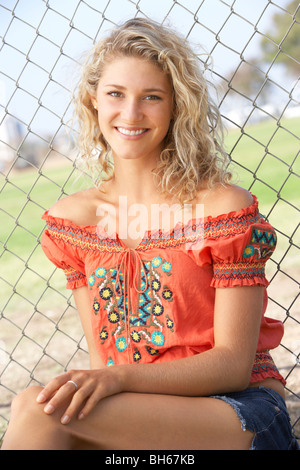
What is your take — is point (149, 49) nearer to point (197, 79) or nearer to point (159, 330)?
point (197, 79)

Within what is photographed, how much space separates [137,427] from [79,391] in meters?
0.19

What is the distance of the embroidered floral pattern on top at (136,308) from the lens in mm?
2029

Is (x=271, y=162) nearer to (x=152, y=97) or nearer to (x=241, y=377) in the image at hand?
(x=152, y=97)

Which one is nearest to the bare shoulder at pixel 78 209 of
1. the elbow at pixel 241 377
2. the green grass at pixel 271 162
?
the elbow at pixel 241 377

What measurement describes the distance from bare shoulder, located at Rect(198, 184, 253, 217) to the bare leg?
593 mm

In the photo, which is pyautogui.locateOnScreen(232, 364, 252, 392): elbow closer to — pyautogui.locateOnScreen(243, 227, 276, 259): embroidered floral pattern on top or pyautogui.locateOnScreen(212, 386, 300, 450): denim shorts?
pyautogui.locateOnScreen(212, 386, 300, 450): denim shorts

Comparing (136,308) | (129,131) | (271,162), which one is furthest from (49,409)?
(271,162)

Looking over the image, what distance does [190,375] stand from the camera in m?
1.85

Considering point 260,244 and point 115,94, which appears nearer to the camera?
point 260,244

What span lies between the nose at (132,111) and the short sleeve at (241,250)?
0.45 metres

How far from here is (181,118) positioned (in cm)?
213

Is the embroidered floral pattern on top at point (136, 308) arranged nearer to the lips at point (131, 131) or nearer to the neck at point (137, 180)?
the neck at point (137, 180)
